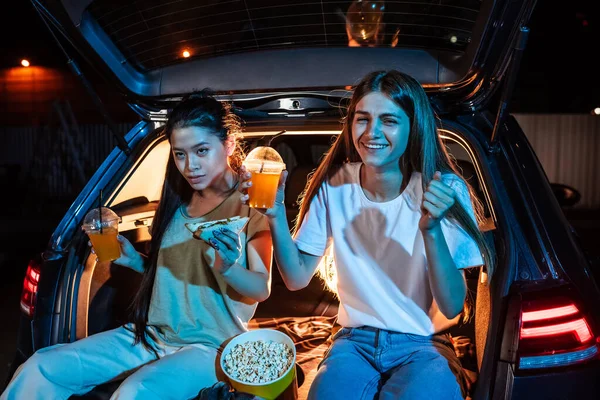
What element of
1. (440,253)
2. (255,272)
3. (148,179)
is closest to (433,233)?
(440,253)

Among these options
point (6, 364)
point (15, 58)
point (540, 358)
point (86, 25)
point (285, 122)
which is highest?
point (15, 58)

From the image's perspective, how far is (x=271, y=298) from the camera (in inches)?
137

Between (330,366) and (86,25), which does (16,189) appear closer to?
(86,25)

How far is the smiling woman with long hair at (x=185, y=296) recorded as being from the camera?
199cm

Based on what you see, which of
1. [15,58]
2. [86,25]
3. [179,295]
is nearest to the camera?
[179,295]

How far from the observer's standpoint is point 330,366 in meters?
1.89

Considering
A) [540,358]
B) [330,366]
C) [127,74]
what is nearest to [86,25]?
[127,74]

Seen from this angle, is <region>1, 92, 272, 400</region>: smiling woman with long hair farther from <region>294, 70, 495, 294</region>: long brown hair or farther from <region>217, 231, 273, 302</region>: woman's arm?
<region>294, 70, 495, 294</region>: long brown hair

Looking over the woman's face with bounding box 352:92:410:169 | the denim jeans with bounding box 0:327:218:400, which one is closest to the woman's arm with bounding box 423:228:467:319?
the woman's face with bounding box 352:92:410:169

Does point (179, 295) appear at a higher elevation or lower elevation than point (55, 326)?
higher

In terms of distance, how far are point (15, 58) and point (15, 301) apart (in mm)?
14238

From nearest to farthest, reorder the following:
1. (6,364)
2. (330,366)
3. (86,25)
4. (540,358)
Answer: (540,358) < (330,366) < (86,25) < (6,364)

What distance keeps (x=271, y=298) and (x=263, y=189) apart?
5.59ft

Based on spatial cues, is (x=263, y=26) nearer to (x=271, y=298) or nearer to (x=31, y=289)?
(x=31, y=289)
